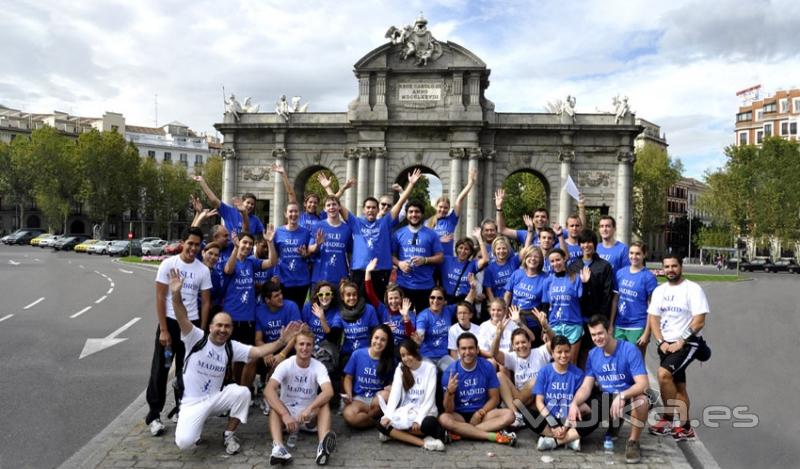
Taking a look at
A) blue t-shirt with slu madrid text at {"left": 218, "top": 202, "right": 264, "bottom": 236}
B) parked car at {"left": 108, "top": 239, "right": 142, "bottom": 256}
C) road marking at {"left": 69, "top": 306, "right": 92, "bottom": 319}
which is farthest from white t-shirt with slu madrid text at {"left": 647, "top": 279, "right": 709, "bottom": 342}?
parked car at {"left": 108, "top": 239, "right": 142, "bottom": 256}

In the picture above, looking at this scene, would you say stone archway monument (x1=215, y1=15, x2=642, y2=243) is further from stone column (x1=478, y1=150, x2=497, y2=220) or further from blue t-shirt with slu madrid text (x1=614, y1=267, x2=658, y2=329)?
blue t-shirt with slu madrid text (x1=614, y1=267, x2=658, y2=329)

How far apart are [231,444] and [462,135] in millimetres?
27137

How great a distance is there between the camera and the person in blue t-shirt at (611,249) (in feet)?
30.6

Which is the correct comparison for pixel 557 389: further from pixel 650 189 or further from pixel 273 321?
pixel 650 189

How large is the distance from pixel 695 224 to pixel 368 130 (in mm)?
74927

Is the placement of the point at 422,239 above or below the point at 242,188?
below

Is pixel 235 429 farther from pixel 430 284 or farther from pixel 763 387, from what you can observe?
pixel 763 387

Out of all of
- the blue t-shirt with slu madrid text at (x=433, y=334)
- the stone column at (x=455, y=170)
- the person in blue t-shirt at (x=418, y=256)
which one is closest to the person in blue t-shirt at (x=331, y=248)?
the person in blue t-shirt at (x=418, y=256)

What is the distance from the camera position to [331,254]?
10047 millimetres

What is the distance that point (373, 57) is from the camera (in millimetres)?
32844

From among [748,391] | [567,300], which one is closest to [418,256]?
[567,300]

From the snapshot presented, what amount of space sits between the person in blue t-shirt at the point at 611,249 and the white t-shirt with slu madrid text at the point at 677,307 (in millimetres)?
1219

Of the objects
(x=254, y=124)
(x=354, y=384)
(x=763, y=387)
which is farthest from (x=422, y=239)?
(x=254, y=124)

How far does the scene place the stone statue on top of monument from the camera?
32531 millimetres
